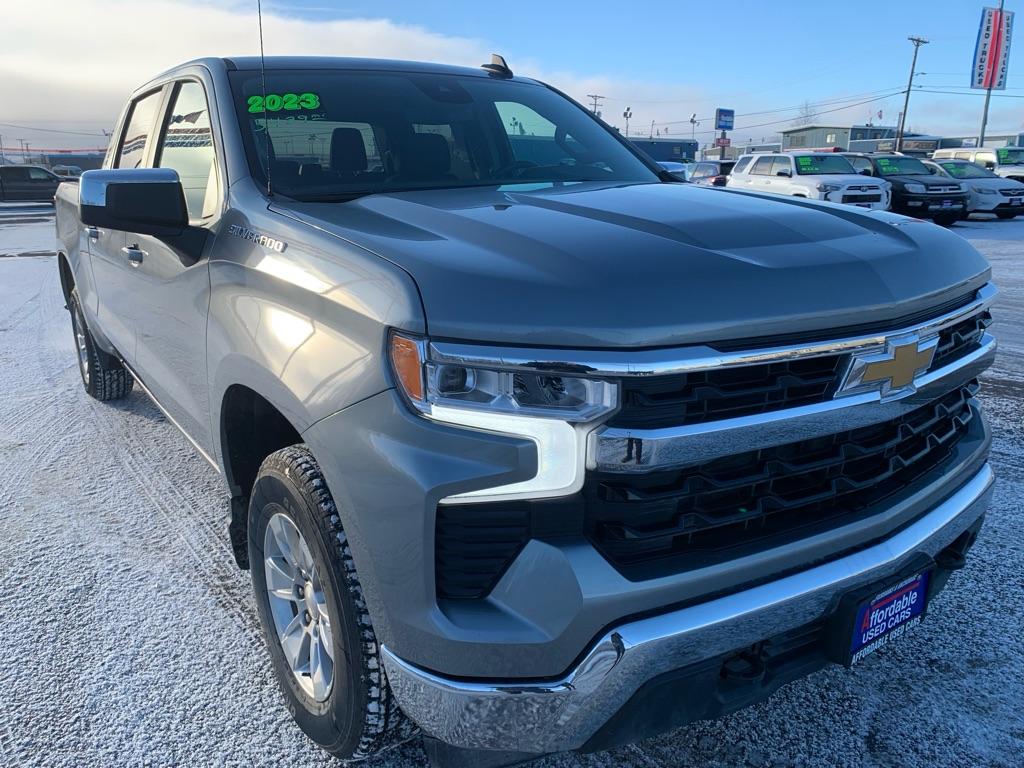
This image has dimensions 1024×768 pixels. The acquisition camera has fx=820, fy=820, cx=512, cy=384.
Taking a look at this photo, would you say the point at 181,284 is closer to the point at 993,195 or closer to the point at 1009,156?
the point at 993,195

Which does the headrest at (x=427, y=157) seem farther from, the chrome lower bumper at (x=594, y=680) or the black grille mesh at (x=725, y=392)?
the chrome lower bumper at (x=594, y=680)

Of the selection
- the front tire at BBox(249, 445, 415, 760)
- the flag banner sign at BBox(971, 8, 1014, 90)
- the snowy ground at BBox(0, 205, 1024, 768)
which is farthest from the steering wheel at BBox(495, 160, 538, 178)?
the flag banner sign at BBox(971, 8, 1014, 90)

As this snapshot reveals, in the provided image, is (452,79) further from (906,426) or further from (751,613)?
(751,613)

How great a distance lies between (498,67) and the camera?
3.88 meters

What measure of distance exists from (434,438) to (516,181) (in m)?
1.66

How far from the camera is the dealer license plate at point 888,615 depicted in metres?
1.86

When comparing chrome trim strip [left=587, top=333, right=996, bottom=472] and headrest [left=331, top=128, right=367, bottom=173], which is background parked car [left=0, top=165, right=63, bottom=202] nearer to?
headrest [left=331, top=128, right=367, bottom=173]

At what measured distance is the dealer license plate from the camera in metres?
1.86

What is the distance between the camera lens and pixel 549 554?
1.58 meters

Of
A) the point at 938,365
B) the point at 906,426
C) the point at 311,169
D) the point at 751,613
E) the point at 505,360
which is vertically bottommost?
the point at 751,613

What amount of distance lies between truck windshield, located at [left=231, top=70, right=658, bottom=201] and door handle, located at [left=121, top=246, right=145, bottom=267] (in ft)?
2.56

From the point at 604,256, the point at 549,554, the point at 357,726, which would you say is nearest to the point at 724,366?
the point at 604,256

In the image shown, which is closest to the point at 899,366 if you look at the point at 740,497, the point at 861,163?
the point at 740,497

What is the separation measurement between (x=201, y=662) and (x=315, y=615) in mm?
719
